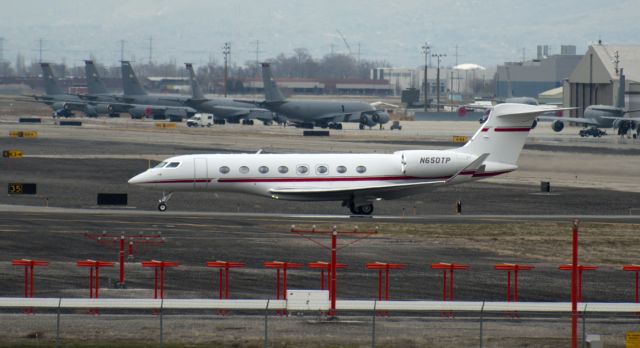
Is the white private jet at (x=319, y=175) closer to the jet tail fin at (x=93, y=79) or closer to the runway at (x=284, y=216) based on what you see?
the runway at (x=284, y=216)

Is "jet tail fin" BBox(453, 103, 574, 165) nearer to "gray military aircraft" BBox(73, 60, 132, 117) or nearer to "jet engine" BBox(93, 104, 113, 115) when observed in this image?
"gray military aircraft" BBox(73, 60, 132, 117)

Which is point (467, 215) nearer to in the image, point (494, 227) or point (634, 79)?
point (494, 227)

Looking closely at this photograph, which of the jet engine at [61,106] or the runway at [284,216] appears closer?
the runway at [284,216]

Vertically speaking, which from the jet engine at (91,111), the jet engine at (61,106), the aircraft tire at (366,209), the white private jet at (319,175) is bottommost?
the aircraft tire at (366,209)

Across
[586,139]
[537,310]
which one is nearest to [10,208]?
[537,310]

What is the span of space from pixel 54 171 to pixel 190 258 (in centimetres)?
4147

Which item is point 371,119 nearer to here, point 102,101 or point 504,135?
point 102,101

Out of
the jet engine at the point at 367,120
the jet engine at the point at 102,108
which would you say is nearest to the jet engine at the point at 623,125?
the jet engine at the point at 367,120

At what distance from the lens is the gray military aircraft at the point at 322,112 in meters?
154

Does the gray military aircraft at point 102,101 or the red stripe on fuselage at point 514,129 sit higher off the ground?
the gray military aircraft at point 102,101

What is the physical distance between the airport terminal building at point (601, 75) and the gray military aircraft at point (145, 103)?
5066 centimetres

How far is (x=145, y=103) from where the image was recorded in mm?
176750

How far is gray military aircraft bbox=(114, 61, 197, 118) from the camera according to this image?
173 meters

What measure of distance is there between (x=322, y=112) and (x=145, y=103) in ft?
107
